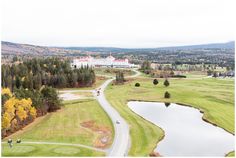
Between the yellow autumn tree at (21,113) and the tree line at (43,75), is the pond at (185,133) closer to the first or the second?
the yellow autumn tree at (21,113)

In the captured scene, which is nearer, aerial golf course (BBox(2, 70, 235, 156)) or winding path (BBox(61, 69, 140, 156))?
winding path (BBox(61, 69, 140, 156))

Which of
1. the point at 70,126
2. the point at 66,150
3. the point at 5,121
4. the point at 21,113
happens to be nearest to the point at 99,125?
the point at 70,126

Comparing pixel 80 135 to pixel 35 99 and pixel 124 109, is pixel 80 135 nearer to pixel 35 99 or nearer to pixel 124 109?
pixel 35 99

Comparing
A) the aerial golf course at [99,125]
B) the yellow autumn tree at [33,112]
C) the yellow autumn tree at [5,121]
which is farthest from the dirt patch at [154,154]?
the yellow autumn tree at [33,112]

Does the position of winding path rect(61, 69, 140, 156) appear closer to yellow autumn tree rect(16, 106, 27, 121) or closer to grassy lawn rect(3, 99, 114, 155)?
grassy lawn rect(3, 99, 114, 155)

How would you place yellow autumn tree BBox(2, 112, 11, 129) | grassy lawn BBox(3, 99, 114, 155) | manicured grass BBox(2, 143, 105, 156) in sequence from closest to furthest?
manicured grass BBox(2, 143, 105, 156), grassy lawn BBox(3, 99, 114, 155), yellow autumn tree BBox(2, 112, 11, 129)

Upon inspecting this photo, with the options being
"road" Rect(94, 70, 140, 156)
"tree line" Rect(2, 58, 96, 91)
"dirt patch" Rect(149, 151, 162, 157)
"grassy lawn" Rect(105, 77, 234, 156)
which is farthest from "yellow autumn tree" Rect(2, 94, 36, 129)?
"tree line" Rect(2, 58, 96, 91)

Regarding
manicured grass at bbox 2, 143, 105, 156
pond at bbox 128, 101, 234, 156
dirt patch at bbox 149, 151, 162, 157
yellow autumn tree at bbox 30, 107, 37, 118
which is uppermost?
yellow autumn tree at bbox 30, 107, 37, 118
